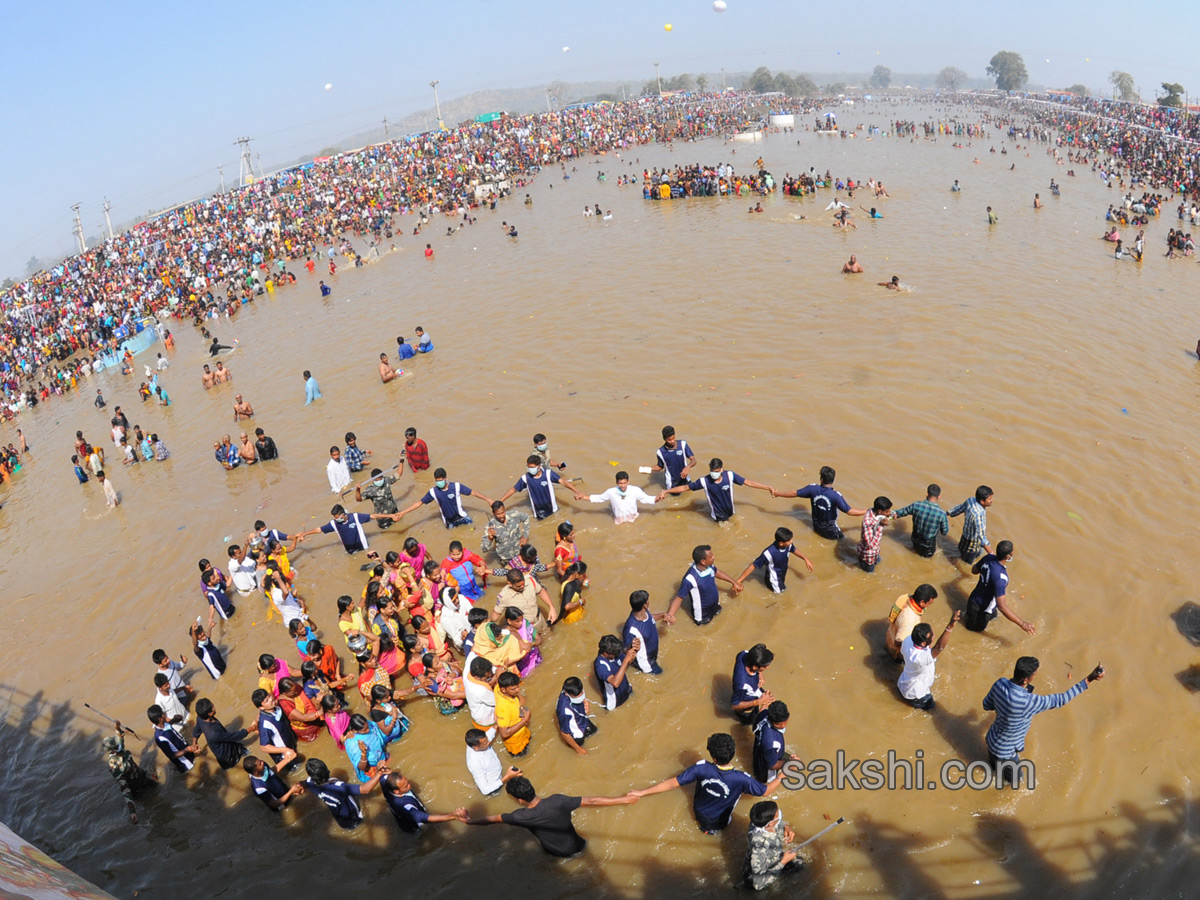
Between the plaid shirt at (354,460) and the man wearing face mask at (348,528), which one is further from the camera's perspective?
the plaid shirt at (354,460)

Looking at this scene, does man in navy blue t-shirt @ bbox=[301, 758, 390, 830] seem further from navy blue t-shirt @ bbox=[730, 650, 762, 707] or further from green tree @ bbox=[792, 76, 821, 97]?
green tree @ bbox=[792, 76, 821, 97]

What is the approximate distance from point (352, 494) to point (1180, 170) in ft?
140

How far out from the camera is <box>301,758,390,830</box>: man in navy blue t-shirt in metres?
5.34

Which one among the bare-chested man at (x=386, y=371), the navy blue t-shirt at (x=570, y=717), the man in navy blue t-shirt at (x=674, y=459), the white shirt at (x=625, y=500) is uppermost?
the bare-chested man at (x=386, y=371)

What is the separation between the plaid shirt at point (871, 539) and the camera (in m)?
7.80

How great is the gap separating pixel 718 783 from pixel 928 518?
15.6 ft

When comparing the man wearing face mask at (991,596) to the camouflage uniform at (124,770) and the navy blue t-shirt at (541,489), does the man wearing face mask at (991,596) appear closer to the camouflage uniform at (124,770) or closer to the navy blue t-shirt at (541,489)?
the navy blue t-shirt at (541,489)

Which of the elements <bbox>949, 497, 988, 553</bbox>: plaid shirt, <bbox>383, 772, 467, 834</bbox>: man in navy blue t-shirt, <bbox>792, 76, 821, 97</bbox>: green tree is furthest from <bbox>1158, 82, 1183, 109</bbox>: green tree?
<bbox>383, 772, 467, 834</bbox>: man in navy blue t-shirt

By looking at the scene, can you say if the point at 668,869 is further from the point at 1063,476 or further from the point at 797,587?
the point at 1063,476

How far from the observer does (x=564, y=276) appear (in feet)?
77.5

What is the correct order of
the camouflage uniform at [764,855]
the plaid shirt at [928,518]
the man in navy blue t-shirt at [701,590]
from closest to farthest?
the camouflage uniform at [764,855] → the man in navy blue t-shirt at [701,590] → the plaid shirt at [928,518]

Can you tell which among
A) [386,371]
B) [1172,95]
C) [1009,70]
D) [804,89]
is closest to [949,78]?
[1009,70]

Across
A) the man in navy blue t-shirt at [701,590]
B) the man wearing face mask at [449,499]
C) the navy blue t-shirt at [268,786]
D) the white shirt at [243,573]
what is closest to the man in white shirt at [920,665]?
the man in navy blue t-shirt at [701,590]

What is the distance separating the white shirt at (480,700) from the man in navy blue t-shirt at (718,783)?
1628 millimetres
